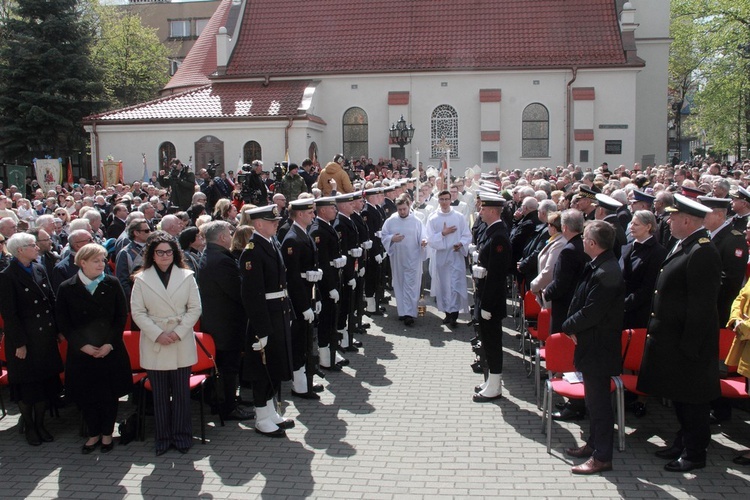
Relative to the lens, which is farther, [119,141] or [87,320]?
[119,141]

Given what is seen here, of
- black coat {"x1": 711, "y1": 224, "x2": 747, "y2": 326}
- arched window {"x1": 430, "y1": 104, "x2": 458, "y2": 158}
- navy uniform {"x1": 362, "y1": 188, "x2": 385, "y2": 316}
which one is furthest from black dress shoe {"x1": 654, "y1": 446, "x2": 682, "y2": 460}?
arched window {"x1": 430, "y1": 104, "x2": 458, "y2": 158}

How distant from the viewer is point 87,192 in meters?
19.7

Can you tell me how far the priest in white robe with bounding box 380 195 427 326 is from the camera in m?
12.8

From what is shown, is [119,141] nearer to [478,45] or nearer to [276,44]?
[276,44]

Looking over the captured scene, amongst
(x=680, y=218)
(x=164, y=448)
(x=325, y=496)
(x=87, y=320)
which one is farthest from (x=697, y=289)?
(x=87, y=320)

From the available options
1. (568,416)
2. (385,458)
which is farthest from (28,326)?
(568,416)

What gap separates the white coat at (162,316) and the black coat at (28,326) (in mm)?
1196

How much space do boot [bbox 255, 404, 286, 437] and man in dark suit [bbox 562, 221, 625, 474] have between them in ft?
9.79

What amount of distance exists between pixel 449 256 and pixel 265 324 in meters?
5.90

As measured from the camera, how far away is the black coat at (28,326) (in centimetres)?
728

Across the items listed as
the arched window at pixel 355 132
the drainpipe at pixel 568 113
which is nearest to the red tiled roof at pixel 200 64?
the arched window at pixel 355 132

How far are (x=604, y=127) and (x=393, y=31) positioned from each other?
1150cm

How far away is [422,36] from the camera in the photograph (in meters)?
35.8

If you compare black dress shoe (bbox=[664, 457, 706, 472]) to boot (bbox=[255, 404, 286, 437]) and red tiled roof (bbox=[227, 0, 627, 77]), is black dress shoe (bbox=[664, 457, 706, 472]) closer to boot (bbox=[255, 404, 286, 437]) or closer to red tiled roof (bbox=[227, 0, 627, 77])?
boot (bbox=[255, 404, 286, 437])
